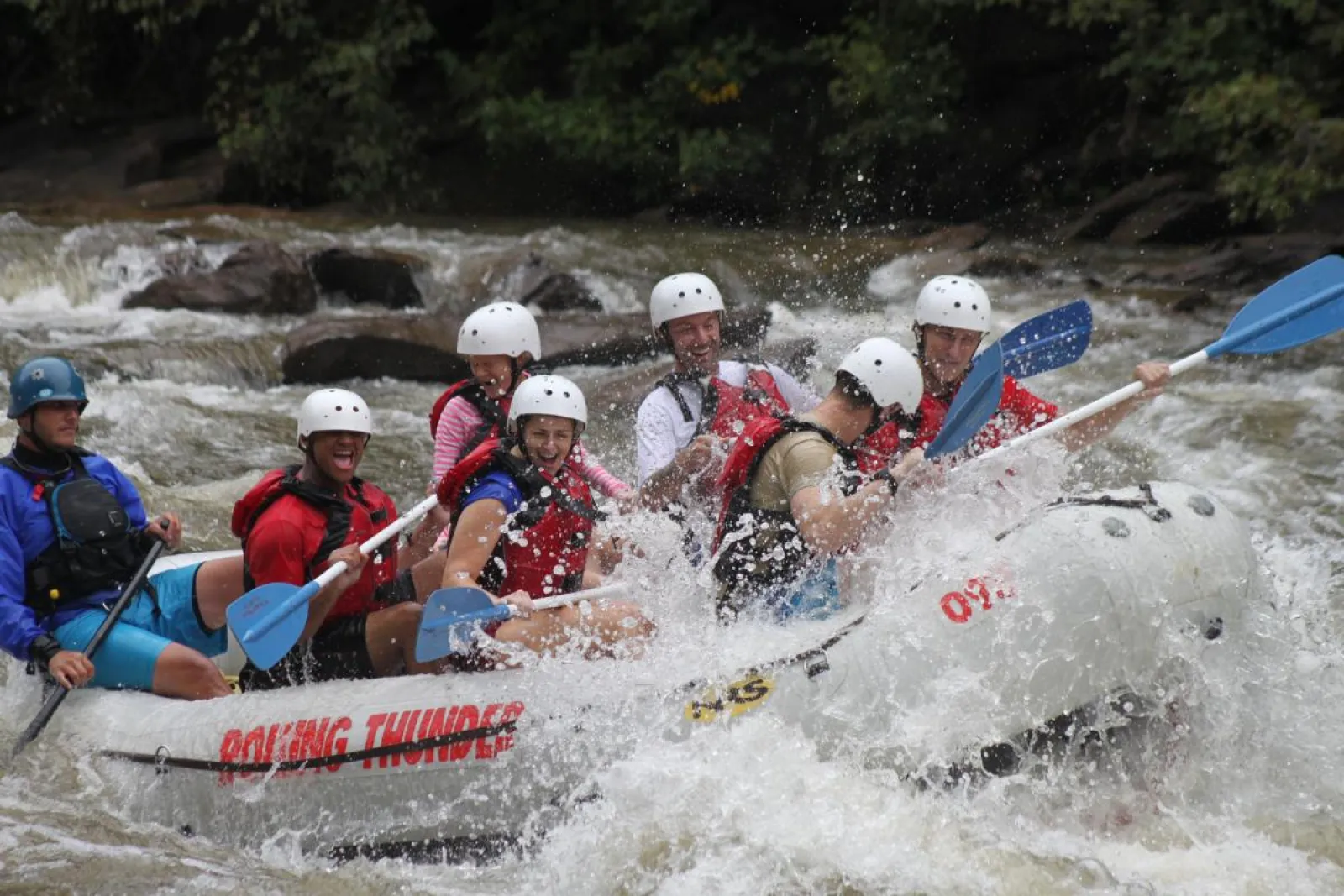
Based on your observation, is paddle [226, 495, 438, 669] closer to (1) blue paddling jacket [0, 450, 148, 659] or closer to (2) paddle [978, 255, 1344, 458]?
(1) blue paddling jacket [0, 450, 148, 659]

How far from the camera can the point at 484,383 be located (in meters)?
5.64

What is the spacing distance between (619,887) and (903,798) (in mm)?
795

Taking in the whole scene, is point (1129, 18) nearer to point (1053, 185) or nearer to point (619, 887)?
point (1053, 185)

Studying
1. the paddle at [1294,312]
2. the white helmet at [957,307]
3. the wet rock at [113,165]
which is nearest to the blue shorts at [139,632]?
the white helmet at [957,307]

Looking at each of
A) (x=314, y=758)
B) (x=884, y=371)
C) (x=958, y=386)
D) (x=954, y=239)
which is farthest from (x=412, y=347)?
(x=884, y=371)

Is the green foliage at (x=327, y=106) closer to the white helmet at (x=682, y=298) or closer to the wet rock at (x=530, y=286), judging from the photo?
the wet rock at (x=530, y=286)

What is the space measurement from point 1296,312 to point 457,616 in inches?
114

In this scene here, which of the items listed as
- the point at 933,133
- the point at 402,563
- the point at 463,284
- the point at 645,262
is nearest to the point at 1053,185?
the point at 933,133

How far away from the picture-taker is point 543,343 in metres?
10.3

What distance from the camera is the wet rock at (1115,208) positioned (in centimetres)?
1337

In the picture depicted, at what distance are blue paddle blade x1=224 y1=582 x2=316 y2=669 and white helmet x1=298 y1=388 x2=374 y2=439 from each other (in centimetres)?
55

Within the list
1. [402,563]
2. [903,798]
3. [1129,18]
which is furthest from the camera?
[1129,18]

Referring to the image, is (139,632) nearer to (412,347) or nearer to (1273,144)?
(412,347)

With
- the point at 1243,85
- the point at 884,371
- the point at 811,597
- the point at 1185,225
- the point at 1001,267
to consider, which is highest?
the point at 884,371
